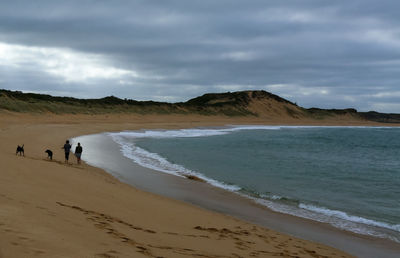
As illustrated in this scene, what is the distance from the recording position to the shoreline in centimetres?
885

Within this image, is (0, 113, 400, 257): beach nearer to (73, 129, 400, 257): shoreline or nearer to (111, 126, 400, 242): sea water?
(73, 129, 400, 257): shoreline

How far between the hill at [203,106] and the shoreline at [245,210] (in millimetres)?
46269

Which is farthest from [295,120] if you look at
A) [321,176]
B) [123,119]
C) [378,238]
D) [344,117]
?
[378,238]

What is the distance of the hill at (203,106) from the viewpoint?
64.0 meters

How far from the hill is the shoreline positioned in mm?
46269

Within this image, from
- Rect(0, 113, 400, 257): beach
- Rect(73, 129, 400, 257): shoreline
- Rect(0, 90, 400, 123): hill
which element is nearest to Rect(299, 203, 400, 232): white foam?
Rect(73, 129, 400, 257): shoreline

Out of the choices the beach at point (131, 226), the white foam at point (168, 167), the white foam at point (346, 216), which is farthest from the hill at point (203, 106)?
the white foam at point (346, 216)

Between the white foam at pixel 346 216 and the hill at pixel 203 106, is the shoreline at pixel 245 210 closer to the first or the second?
the white foam at pixel 346 216

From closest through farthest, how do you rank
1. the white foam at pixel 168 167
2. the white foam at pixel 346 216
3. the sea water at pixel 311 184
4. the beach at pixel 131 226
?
the beach at pixel 131 226 → the white foam at pixel 346 216 → the sea water at pixel 311 184 → the white foam at pixel 168 167

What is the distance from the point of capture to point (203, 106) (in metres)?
108

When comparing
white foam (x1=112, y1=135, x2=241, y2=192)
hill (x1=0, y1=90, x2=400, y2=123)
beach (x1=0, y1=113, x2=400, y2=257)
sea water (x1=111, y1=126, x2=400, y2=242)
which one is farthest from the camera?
hill (x1=0, y1=90, x2=400, y2=123)

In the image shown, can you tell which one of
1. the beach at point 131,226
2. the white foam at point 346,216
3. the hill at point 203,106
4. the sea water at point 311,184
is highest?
the hill at point 203,106

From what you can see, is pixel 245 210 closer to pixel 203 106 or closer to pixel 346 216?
pixel 346 216

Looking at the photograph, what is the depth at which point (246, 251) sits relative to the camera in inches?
267
